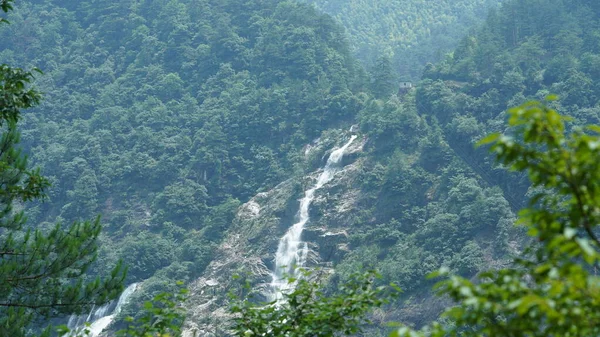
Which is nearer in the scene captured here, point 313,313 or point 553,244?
point 553,244

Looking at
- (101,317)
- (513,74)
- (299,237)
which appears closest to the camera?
(101,317)

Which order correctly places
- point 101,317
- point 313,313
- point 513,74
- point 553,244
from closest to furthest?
point 553,244
point 313,313
point 101,317
point 513,74

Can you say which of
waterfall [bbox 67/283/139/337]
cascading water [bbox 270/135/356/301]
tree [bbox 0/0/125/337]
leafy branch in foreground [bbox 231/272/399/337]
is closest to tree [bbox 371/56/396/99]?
cascading water [bbox 270/135/356/301]

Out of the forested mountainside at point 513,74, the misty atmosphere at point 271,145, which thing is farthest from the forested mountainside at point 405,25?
the forested mountainside at point 513,74

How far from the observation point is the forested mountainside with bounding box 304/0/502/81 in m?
74.8

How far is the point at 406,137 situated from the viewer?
46.8 m

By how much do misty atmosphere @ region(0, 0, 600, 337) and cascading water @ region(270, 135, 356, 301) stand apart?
0.13m

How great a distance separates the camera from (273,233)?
45.2 m

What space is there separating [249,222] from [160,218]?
6.87m

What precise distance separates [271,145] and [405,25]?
36.0 meters

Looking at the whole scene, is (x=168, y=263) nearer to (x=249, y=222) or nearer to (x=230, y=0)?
(x=249, y=222)

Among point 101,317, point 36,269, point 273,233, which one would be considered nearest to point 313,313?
point 36,269

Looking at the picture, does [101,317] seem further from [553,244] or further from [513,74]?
[553,244]

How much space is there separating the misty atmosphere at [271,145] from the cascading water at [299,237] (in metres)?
0.13
